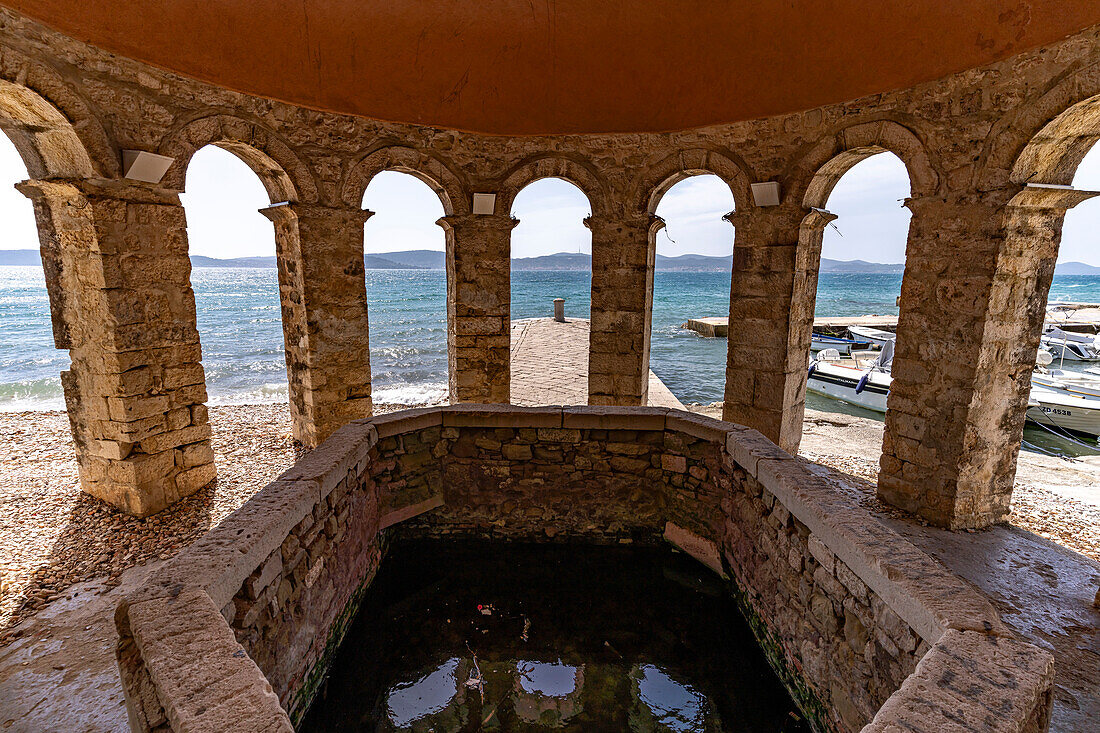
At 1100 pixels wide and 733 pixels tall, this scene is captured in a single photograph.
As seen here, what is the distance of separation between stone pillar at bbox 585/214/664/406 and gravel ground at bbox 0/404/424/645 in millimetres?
4172

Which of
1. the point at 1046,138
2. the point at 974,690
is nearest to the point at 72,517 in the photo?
the point at 974,690

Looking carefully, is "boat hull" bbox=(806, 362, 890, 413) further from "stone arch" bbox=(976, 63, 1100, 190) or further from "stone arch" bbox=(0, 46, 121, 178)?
"stone arch" bbox=(0, 46, 121, 178)

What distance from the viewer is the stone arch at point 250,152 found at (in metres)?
4.91

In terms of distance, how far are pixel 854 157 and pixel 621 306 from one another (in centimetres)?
305

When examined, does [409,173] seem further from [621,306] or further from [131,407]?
[131,407]

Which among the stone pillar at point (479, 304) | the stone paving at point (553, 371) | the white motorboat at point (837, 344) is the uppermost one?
the stone pillar at point (479, 304)

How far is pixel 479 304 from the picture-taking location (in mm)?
6852

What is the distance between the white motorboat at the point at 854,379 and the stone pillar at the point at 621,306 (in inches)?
326

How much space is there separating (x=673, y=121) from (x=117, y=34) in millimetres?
5724

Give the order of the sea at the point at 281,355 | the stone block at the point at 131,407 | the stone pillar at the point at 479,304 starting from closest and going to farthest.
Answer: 1. the stone block at the point at 131,407
2. the stone pillar at the point at 479,304
3. the sea at the point at 281,355

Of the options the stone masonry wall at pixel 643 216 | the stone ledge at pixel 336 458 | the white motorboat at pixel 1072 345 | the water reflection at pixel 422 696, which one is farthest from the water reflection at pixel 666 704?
the white motorboat at pixel 1072 345

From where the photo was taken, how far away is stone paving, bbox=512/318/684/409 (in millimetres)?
8969

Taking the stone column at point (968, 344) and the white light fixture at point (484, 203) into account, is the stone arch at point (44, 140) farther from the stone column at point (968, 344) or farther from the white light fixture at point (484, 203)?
the stone column at point (968, 344)

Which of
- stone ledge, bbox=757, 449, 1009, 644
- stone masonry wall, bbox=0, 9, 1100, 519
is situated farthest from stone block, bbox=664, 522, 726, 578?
stone masonry wall, bbox=0, 9, 1100, 519
